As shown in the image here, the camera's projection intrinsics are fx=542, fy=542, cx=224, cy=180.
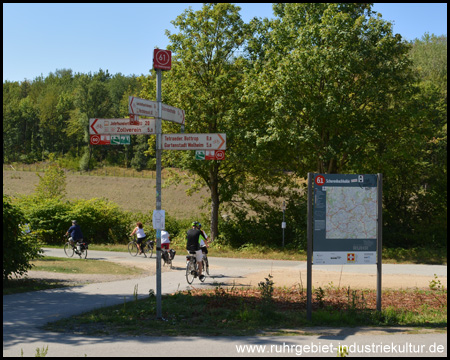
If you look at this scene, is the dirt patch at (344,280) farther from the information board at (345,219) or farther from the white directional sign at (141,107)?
the white directional sign at (141,107)

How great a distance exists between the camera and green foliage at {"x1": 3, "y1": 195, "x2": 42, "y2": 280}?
1354 cm

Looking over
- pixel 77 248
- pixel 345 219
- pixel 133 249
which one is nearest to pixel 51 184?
pixel 133 249

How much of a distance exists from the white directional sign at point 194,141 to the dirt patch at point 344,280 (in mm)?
5896

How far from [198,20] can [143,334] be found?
24.0 metres

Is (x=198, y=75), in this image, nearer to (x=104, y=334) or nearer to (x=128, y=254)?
(x=128, y=254)

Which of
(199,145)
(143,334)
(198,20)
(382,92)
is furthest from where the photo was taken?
(198,20)

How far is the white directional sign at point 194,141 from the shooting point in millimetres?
10047

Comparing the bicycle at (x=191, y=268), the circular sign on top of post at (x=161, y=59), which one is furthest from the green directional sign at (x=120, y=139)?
the bicycle at (x=191, y=268)

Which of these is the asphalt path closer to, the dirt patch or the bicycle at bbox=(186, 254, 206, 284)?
the bicycle at bbox=(186, 254, 206, 284)

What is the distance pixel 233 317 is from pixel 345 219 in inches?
110

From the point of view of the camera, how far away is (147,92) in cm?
3241

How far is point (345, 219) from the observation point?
10.3m

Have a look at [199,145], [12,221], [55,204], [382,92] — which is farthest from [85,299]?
[55,204]

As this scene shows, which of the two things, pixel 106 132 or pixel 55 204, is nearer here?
pixel 106 132
